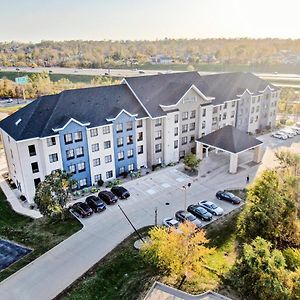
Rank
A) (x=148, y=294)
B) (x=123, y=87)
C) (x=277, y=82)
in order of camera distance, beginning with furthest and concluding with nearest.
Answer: (x=277, y=82), (x=123, y=87), (x=148, y=294)

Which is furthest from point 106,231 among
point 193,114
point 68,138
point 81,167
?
point 193,114

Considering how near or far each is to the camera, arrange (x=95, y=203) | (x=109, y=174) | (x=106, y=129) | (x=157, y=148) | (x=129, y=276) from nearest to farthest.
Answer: (x=129, y=276) → (x=95, y=203) → (x=106, y=129) → (x=109, y=174) → (x=157, y=148)

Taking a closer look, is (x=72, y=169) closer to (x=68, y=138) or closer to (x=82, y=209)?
(x=68, y=138)

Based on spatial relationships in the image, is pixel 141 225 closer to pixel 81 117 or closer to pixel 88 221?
pixel 88 221

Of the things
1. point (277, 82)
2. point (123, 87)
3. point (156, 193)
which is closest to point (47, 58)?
point (277, 82)

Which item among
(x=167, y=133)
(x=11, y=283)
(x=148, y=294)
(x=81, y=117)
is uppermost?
(x=81, y=117)

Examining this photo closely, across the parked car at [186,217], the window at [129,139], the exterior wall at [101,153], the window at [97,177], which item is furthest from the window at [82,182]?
the parked car at [186,217]
